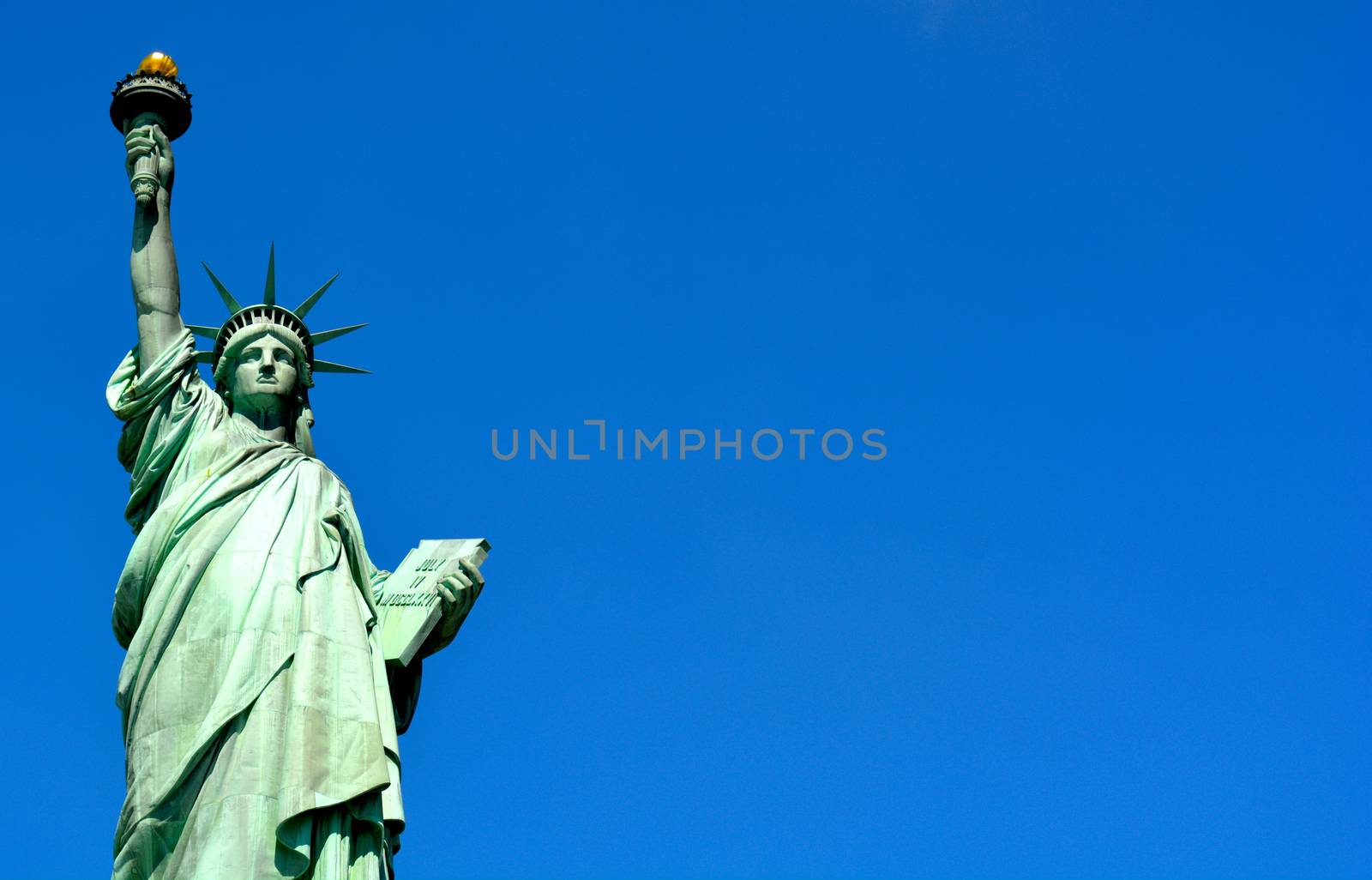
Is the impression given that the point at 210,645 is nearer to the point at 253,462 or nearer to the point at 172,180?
the point at 253,462

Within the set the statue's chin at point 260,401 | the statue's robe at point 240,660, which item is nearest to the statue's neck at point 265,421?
the statue's chin at point 260,401

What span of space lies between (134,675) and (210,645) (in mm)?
805

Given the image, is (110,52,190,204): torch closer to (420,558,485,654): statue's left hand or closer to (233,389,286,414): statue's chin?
(233,389,286,414): statue's chin

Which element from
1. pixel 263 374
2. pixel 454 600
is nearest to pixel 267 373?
pixel 263 374

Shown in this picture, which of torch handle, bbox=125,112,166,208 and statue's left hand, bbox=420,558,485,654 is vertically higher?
torch handle, bbox=125,112,166,208

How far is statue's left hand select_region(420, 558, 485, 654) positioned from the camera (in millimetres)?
20875

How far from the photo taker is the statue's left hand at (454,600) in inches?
822

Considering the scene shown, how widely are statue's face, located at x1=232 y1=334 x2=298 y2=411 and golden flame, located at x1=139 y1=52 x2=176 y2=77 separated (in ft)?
10.3

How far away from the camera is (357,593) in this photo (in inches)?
813

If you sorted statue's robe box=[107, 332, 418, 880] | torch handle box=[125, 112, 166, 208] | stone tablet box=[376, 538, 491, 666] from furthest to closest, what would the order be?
1. torch handle box=[125, 112, 166, 208]
2. stone tablet box=[376, 538, 491, 666]
3. statue's robe box=[107, 332, 418, 880]

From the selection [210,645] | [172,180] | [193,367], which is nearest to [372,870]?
[210,645]

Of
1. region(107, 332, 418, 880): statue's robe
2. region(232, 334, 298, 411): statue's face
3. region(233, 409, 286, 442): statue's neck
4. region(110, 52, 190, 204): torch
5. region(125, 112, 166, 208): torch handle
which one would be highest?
region(110, 52, 190, 204): torch

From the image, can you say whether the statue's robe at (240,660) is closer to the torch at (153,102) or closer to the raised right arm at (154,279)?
the raised right arm at (154,279)

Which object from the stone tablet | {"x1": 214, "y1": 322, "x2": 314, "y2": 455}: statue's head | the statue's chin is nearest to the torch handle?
{"x1": 214, "y1": 322, "x2": 314, "y2": 455}: statue's head
